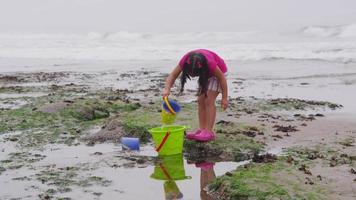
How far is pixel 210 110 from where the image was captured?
730 centimetres

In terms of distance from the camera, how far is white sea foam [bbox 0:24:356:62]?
2608cm

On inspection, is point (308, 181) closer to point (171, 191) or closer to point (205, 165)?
point (171, 191)

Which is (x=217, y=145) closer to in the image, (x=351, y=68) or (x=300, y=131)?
(x=300, y=131)

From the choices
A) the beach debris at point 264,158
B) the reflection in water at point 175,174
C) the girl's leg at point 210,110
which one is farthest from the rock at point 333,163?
the girl's leg at point 210,110

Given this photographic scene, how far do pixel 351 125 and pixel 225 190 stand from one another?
427 cm

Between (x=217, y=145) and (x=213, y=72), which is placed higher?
(x=213, y=72)

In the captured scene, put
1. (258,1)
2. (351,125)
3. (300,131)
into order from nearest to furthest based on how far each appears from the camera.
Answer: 1. (300,131)
2. (351,125)
3. (258,1)

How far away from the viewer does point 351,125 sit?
8.78m

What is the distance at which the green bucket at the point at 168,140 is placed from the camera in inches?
261

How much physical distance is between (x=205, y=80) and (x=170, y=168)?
141 centimetres

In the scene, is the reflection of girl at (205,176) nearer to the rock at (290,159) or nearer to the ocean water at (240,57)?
the rock at (290,159)

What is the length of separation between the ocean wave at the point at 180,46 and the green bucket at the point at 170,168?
662 inches

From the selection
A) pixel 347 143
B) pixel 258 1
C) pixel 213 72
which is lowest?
pixel 347 143

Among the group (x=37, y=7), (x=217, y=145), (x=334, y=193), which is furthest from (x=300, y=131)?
(x=37, y=7)
